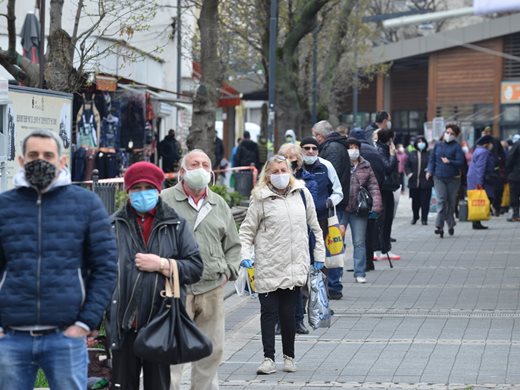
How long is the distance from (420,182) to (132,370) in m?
18.1

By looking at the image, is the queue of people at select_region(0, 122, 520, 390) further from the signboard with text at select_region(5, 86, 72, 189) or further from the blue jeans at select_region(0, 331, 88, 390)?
the signboard with text at select_region(5, 86, 72, 189)

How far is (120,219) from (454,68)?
48035 millimetres

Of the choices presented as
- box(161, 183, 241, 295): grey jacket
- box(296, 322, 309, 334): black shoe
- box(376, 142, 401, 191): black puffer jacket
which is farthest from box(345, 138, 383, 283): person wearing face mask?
box(161, 183, 241, 295): grey jacket

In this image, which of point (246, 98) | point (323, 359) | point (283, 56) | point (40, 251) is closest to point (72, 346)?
point (40, 251)

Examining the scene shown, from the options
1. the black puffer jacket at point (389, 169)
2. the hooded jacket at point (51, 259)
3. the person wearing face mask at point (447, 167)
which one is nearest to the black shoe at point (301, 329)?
the black puffer jacket at point (389, 169)

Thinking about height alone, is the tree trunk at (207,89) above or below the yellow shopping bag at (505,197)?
above

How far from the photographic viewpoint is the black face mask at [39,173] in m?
5.79

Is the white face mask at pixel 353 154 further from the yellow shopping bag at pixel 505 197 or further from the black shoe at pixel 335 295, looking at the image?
the yellow shopping bag at pixel 505 197

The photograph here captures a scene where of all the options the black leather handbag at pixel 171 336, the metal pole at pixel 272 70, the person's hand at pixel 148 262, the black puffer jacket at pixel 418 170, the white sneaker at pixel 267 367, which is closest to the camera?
the black leather handbag at pixel 171 336

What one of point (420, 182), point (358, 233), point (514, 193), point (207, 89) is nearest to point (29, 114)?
point (358, 233)

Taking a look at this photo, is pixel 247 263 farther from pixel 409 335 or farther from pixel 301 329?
pixel 409 335

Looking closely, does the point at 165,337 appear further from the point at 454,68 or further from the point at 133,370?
the point at 454,68

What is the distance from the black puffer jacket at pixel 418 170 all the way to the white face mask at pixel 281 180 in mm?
14570

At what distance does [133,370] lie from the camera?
7.03 metres
